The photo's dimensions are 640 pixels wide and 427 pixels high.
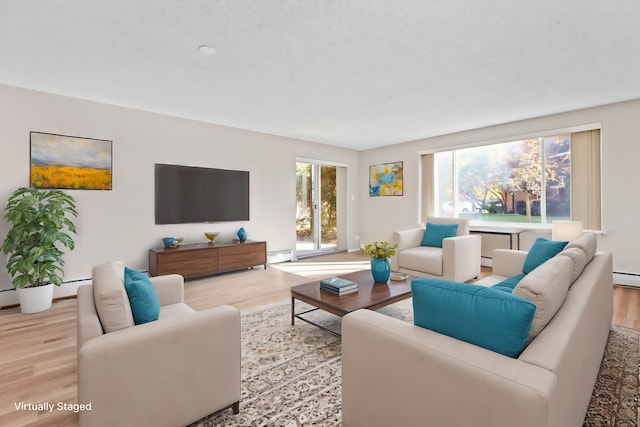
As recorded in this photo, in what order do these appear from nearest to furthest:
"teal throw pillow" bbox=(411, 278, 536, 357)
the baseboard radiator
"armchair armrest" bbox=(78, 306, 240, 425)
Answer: "teal throw pillow" bbox=(411, 278, 536, 357), "armchair armrest" bbox=(78, 306, 240, 425), the baseboard radiator

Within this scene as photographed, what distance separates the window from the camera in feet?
14.2

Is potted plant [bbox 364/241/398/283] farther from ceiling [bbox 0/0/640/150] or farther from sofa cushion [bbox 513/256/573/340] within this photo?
ceiling [bbox 0/0/640/150]

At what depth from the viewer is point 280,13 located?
83.0 inches

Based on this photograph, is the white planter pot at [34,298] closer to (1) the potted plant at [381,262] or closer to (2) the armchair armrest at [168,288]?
(2) the armchair armrest at [168,288]

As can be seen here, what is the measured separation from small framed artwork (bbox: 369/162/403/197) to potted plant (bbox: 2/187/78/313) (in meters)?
5.51

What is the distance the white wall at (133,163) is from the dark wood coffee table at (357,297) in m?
2.81

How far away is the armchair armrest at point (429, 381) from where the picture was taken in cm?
89

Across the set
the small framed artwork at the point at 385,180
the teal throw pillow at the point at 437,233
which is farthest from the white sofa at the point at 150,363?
the small framed artwork at the point at 385,180

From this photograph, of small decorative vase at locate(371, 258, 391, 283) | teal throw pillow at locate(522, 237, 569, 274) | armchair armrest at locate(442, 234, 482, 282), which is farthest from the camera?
armchair armrest at locate(442, 234, 482, 282)

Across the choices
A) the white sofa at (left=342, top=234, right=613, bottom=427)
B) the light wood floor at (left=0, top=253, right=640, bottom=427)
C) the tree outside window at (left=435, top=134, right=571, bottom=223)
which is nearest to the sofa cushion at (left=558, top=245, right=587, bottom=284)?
the white sofa at (left=342, top=234, right=613, bottom=427)

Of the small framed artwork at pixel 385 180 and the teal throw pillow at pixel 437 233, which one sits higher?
the small framed artwork at pixel 385 180

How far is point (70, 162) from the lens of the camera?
3.75 m

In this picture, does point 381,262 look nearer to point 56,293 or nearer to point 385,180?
point 56,293

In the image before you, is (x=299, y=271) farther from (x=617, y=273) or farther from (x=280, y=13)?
(x=617, y=273)
